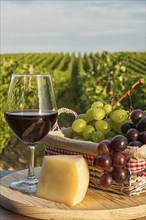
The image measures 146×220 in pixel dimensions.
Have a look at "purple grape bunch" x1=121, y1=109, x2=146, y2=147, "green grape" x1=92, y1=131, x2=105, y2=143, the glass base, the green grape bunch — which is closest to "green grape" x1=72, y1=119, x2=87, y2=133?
the green grape bunch

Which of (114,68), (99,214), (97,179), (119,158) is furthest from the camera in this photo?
(114,68)

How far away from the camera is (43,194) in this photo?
2129mm

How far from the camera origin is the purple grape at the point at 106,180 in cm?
215

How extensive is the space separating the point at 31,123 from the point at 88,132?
0.35m

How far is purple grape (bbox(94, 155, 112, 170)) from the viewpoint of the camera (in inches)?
82.7

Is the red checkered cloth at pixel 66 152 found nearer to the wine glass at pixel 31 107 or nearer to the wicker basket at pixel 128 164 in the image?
the wicker basket at pixel 128 164

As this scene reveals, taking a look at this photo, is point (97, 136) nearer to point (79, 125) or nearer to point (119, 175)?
point (79, 125)

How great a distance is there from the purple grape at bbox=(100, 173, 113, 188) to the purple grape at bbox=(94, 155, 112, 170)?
0.19ft

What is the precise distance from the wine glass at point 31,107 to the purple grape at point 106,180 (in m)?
0.32

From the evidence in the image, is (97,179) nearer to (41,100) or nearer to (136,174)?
(136,174)

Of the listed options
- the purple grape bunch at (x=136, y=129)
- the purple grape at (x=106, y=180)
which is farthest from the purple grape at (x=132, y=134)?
the purple grape at (x=106, y=180)

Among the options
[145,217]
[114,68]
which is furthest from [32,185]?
[114,68]

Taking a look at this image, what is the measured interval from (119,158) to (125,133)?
0.28 metres

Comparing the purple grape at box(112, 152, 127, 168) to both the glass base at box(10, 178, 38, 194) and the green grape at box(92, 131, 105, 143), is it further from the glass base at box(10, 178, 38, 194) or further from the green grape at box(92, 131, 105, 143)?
the glass base at box(10, 178, 38, 194)
